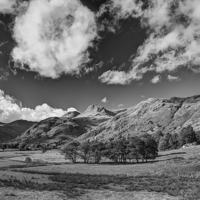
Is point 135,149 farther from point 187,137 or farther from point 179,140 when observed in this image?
point 187,137

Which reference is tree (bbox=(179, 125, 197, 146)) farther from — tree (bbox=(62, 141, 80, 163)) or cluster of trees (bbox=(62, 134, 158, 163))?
tree (bbox=(62, 141, 80, 163))

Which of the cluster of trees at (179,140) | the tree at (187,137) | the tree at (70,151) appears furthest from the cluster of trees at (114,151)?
the tree at (187,137)

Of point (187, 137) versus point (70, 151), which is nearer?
point (70, 151)

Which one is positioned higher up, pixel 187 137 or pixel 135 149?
pixel 187 137

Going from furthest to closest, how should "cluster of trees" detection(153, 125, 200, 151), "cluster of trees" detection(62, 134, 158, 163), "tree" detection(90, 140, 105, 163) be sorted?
"cluster of trees" detection(153, 125, 200, 151), "cluster of trees" detection(62, 134, 158, 163), "tree" detection(90, 140, 105, 163)

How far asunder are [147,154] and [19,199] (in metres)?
99.8

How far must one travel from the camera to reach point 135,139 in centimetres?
12431

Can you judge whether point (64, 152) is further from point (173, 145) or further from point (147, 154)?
point (173, 145)

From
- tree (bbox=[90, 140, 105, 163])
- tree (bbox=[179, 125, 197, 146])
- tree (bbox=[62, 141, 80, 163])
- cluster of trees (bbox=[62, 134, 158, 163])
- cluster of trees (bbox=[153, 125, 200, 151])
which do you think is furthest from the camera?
cluster of trees (bbox=[153, 125, 200, 151])

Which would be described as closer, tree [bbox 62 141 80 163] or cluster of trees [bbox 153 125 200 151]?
tree [bbox 62 141 80 163]

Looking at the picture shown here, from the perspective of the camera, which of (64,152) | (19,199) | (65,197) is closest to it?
(19,199)

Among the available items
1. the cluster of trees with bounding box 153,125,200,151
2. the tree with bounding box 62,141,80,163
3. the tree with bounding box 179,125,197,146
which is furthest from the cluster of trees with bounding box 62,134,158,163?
the tree with bounding box 179,125,197,146

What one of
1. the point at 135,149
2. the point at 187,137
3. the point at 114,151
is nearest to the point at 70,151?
the point at 114,151

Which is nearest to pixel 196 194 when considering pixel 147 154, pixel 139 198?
pixel 139 198
